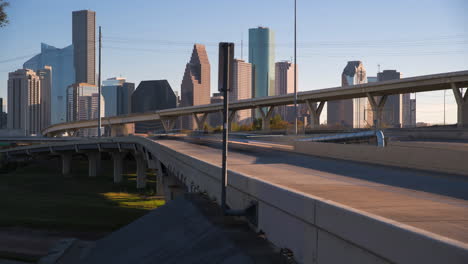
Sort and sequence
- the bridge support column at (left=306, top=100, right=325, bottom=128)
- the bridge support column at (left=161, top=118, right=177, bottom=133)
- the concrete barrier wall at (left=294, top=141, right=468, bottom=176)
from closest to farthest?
1. the concrete barrier wall at (left=294, top=141, right=468, bottom=176)
2. the bridge support column at (left=306, top=100, right=325, bottom=128)
3. the bridge support column at (left=161, top=118, right=177, bottom=133)

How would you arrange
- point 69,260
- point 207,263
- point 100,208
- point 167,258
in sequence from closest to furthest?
point 207,263 < point 167,258 < point 69,260 < point 100,208

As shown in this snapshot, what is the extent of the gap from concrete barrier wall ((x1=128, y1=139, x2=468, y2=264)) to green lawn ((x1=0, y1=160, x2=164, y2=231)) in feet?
73.9

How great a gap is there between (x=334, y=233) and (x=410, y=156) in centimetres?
1100

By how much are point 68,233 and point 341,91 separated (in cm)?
5098

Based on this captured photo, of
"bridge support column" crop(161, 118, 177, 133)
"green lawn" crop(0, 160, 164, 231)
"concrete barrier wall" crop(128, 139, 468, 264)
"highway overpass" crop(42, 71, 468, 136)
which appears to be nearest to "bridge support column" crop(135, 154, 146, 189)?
"green lawn" crop(0, 160, 164, 231)

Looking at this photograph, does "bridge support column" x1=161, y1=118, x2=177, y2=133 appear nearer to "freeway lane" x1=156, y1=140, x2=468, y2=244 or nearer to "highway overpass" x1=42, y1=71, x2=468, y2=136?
"highway overpass" x1=42, y1=71, x2=468, y2=136

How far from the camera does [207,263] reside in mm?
7891

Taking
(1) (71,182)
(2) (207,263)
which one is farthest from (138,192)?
(2) (207,263)

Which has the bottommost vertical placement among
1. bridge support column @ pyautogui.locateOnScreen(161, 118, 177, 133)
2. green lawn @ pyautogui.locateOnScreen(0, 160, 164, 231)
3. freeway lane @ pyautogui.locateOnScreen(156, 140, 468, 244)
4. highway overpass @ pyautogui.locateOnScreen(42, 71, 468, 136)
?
green lawn @ pyautogui.locateOnScreen(0, 160, 164, 231)

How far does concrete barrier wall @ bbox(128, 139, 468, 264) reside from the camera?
14.7ft

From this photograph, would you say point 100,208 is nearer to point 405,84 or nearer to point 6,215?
point 6,215

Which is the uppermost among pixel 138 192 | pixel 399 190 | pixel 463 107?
pixel 463 107

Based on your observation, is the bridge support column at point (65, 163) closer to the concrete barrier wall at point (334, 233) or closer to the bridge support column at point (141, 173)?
the bridge support column at point (141, 173)

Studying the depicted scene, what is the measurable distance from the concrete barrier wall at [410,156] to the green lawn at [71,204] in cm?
1580
